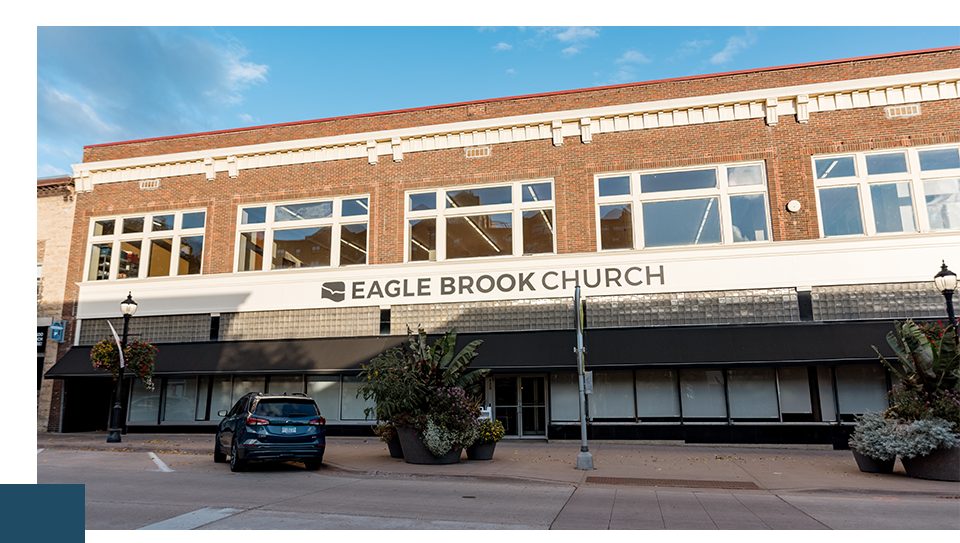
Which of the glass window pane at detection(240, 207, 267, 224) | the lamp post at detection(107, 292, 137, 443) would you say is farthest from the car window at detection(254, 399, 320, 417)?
the glass window pane at detection(240, 207, 267, 224)

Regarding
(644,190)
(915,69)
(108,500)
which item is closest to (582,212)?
(644,190)

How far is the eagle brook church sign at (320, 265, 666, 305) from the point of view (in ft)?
65.5

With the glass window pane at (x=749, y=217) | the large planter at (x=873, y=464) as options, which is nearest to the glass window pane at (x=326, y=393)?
the glass window pane at (x=749, y=217)

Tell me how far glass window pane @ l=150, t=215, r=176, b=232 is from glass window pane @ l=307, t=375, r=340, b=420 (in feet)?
28.8

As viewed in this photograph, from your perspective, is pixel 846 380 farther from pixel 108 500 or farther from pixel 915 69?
pixel 108 500

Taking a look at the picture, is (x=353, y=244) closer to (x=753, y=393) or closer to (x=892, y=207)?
(x=753, y=393)

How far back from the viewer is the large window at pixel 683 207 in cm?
1992

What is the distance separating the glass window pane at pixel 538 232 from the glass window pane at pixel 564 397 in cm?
426

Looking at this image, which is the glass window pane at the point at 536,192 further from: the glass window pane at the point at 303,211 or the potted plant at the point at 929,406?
the potted plant at the point at 929,406

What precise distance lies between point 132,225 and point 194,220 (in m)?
2.89

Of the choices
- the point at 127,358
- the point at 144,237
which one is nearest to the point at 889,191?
the point at 127,358

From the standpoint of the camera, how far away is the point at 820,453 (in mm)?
16844

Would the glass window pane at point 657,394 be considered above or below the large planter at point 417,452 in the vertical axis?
above

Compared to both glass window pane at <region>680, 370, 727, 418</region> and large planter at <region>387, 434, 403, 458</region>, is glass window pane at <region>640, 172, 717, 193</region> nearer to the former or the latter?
glass window pane at <region>680, 370, 727, 418</region>
